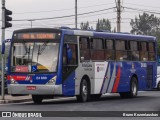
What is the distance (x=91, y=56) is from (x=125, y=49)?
3533 millimetres

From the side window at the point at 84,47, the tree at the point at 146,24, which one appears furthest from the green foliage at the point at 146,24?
the side window at the point at 84,47

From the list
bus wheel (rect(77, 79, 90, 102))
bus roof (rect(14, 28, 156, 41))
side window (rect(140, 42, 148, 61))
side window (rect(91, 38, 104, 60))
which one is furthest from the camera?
side window (rect(140, 42, 148, 61))

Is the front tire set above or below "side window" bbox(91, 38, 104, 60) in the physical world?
below

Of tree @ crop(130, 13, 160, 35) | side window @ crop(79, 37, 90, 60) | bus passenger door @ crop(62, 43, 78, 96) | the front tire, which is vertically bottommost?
the front tire

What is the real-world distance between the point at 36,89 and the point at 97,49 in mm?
4120

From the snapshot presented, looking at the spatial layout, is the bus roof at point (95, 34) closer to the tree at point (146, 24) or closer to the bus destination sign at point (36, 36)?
the bus destination sign at point (36, 36)

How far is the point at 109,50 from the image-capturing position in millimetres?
28594

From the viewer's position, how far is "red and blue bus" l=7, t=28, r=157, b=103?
24.7 metres

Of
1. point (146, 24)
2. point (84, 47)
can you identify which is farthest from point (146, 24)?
point (84, 47)

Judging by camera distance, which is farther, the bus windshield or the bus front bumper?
the bus windshield

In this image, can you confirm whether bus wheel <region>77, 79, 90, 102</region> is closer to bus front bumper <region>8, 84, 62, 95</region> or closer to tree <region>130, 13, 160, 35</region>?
bus front bumper <region>8, 84, 62, 95</region>

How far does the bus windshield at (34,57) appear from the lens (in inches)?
974

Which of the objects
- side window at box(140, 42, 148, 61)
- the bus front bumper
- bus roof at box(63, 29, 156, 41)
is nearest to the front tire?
side window at box(140, 42, 148, 61)

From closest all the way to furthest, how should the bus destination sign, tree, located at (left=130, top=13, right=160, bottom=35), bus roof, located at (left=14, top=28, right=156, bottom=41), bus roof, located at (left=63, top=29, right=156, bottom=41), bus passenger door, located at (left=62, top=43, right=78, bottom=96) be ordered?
bus passenger door, located at (left=62, top=43, right=78, bottom=96) → the bus destination sign → bus roof, located at (left=14, top=28, right=156, bottom=41) → bus roof, located at (left=63, top=29, right=156, bottom=41) → tree, located at (left=130, top=13, right=160, bottom=35)
